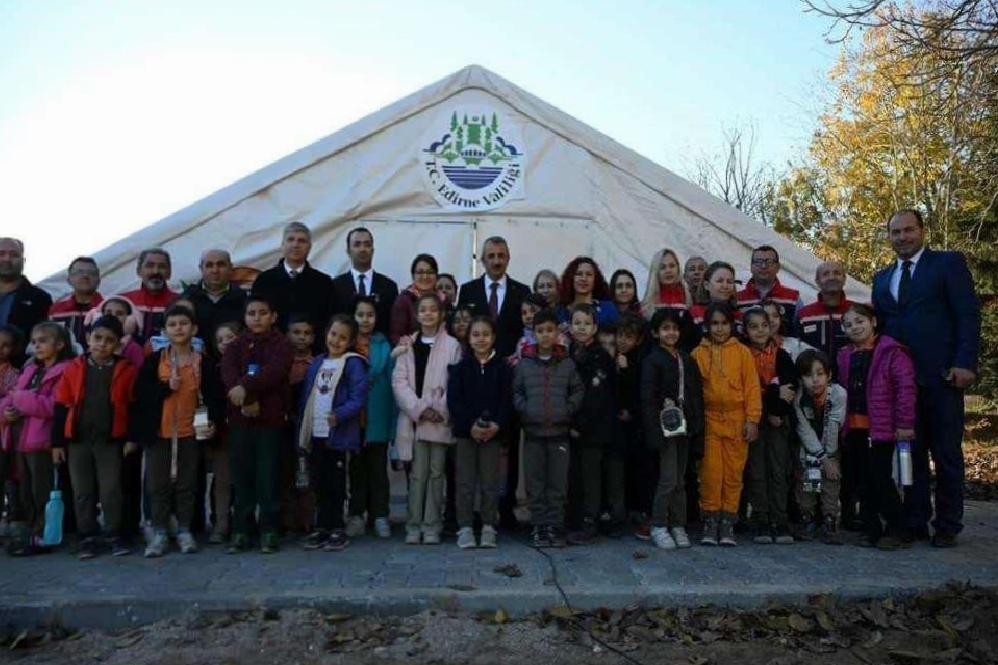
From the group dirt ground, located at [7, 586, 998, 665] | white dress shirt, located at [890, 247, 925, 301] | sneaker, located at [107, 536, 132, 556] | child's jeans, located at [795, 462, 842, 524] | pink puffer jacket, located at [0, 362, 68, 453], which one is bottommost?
dirt ground, located at [7, 586, 998, 665]

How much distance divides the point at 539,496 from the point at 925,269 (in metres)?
2.83

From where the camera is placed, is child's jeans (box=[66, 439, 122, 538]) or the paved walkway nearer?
the paved walkway

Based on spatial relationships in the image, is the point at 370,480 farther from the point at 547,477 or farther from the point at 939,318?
the point at 939,318

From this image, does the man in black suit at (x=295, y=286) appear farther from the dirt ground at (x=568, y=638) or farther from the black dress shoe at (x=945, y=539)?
the black dress shoe at (x=945, y=539)

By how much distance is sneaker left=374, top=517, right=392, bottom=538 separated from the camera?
5.42 metres

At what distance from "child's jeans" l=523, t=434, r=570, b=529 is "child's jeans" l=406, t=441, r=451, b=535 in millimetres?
567

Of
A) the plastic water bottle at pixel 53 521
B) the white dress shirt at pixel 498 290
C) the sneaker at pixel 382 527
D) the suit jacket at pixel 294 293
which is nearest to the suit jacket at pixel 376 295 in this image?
the suit jacket at pixel 294 293

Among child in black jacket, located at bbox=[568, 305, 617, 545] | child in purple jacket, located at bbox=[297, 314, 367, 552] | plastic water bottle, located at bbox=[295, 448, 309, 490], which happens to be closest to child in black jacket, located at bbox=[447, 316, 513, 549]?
child in black jacket, located at bbox=[568, 305, 617, 545]

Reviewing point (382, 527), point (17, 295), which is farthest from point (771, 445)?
point (17, 295)

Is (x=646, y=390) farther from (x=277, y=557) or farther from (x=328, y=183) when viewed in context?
(x=328, y=183)

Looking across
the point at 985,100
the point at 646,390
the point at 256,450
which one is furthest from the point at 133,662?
the point at 985,100

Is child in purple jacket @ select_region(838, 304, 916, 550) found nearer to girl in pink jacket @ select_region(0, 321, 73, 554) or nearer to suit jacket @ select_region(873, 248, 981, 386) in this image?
suit jacket @ select_region(873, 248, 981, 386)

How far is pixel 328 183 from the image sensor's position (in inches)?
277

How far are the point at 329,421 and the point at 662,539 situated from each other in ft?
7.13
